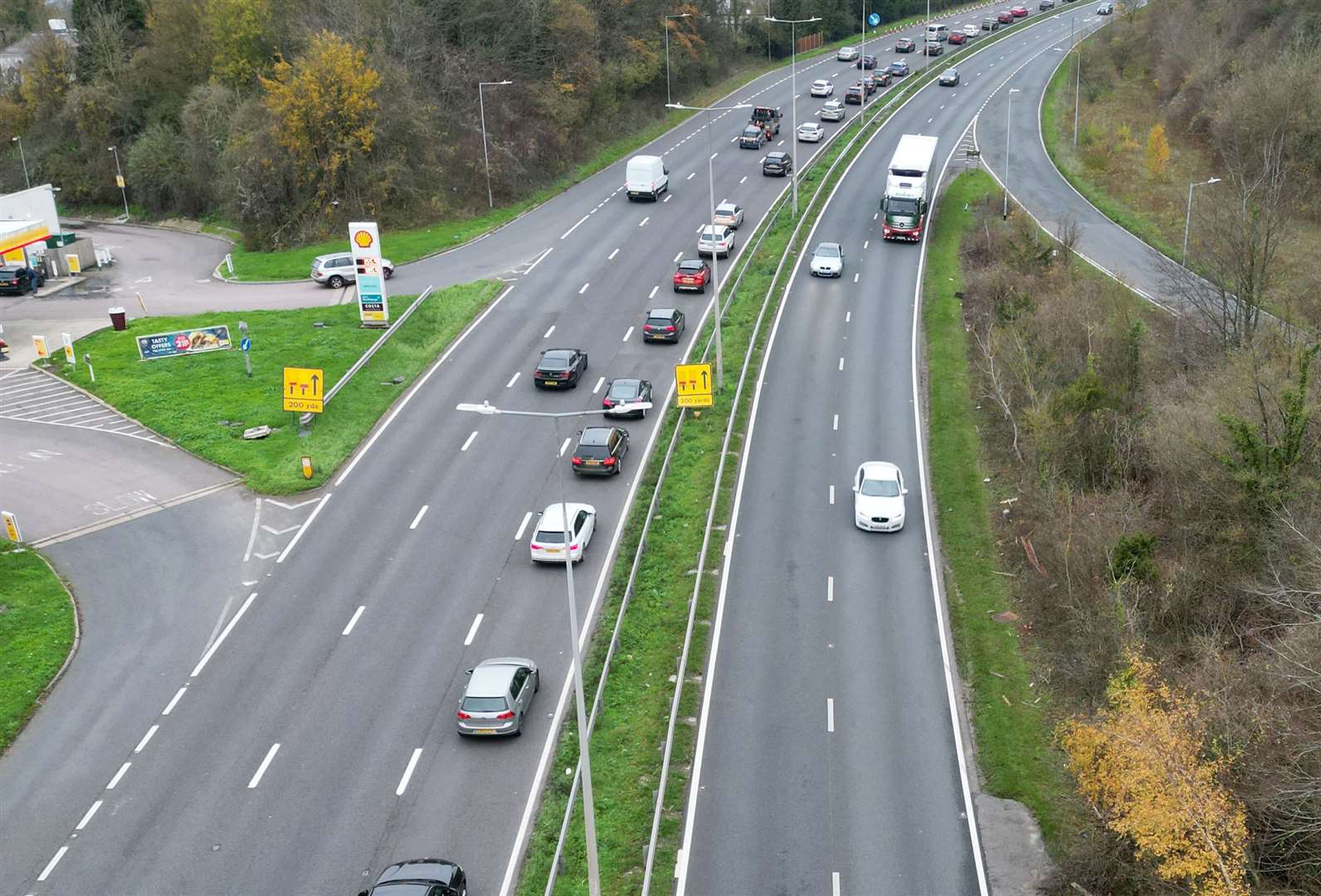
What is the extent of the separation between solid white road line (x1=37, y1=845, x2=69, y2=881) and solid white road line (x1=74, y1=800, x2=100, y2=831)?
67 centimetres

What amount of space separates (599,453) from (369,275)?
60.1 feet

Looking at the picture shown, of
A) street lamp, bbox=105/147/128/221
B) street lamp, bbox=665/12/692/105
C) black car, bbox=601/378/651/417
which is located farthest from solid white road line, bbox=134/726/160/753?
street lamp, bbox=665/12/692/105

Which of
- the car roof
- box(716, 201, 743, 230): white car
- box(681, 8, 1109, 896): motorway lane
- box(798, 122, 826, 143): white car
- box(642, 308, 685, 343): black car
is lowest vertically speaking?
box(681, 8, 1109, 896): motorway lane

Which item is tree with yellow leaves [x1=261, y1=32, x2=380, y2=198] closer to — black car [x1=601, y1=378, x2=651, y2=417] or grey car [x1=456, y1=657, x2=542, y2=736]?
black car [x1=601, y1=378, x2=651, y2=417]

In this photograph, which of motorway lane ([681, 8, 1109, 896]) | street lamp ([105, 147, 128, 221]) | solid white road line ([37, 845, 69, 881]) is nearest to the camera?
solid white road line ([37, 845, 69, 881])

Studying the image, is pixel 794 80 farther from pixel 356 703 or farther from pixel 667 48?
pixel 356 703

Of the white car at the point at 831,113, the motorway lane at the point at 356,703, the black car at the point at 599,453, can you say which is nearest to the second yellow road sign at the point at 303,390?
the motorway lane at the point at 356,703

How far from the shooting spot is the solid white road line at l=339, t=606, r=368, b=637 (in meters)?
34.6

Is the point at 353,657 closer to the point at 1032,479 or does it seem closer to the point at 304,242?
the point at 1032,479

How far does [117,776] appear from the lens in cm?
2900

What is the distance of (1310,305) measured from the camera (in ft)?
160

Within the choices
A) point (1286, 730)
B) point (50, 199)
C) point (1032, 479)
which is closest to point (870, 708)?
point (1286, 730)

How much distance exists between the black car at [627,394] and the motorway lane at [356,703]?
93cm

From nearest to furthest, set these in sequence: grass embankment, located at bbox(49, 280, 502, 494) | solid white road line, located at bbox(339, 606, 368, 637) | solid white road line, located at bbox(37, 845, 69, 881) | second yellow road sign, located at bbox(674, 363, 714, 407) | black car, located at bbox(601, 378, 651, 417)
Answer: solid white road line, located at bbox(37, 845, 69, 881), solid white road line, located at bbox(339, 606, 368, 637), second yellow road sign, located at bbox(674, 363, 714, 407), grass embankment, located at bbox(49, 280, 502, 494), black car, located at bbox(601, 378, 651, 417)
